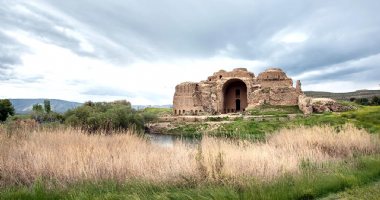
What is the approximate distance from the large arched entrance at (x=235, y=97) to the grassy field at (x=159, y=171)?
49.2m

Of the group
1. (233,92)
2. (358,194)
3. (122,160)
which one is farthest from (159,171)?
(233,92)

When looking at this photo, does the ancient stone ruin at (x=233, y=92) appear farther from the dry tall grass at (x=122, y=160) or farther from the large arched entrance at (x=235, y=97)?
the dry tall grass at (x=122, y=160)

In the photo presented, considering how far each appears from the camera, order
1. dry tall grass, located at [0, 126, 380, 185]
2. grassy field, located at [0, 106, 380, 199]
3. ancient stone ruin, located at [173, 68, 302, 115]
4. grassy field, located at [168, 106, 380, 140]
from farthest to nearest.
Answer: ancient stone ruin, located at [173, 68, 302, 115]
grassy field, located at [168, 106, 380, 140]
dry tall grass, located at [0, 126, 380, 185]
grassy field, located at [0, 106, 380, 199]

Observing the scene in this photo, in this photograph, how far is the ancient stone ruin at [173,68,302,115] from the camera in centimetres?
4962

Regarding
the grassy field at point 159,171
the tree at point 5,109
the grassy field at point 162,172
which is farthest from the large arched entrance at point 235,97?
the grassy field at point 159,171

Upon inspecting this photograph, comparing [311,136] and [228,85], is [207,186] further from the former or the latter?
[228,85]

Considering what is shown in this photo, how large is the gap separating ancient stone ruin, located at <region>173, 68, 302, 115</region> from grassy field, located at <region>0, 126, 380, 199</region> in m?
40.3

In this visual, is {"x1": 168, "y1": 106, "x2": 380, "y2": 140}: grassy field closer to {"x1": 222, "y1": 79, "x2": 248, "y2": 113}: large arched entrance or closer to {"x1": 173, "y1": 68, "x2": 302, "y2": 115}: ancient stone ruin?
{"x1": 173, "y1": 68, "x2": 302, "y2": 115}: ancient stone ruin

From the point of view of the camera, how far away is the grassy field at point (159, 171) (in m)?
6.57

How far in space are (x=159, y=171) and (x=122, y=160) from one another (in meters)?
1.20

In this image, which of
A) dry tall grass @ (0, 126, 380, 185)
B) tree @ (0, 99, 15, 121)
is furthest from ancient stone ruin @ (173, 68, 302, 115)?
dry tall grass @ (0, 126, 380, 185)

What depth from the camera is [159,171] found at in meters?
7.62

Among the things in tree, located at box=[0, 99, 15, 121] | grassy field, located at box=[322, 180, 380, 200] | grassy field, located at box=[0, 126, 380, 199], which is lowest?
grassy field, located at box=[322, 180, 380, 200]

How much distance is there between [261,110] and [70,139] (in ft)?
126
